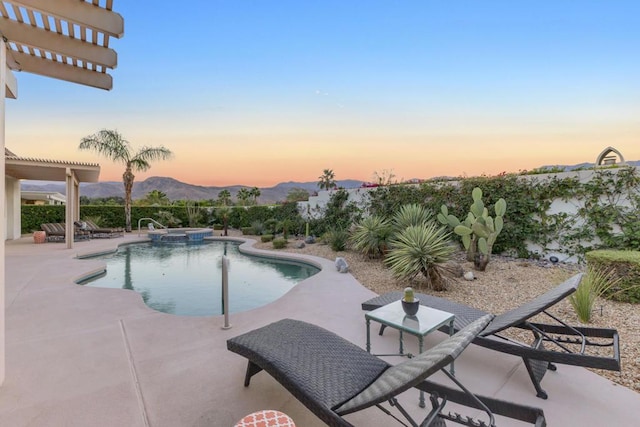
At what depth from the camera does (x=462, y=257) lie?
8.60 m

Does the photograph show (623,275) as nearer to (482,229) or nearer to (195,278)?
(482,229)

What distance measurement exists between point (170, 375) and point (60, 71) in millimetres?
3720

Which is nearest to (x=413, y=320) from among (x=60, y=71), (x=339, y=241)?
(x=60, y=71)

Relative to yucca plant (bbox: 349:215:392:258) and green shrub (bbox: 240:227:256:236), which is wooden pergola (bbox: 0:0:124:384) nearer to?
yucca plant (bbox: 349:215:392:258)

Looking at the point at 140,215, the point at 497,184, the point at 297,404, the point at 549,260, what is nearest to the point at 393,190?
the point at 497,184

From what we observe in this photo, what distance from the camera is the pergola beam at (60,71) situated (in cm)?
329

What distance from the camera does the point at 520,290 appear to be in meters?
5.80

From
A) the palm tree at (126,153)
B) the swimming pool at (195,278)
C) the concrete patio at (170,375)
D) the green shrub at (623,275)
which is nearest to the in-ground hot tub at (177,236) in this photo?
the swimming pool at (195,278)

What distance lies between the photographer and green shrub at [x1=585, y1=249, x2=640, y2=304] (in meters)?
4.71

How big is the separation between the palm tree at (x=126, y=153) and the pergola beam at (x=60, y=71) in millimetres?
16955

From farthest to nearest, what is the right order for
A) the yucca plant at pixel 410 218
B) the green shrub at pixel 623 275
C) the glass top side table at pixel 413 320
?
the yucca plant at pixel 410 218, the green shrub at pixel 623 275, the glass top side table at pixel 413 320

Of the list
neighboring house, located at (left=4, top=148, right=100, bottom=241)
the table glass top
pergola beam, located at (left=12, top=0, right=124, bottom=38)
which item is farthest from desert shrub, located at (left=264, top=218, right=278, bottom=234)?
pergola beam, located at (left=12, top=0, right=124, bottom=38)

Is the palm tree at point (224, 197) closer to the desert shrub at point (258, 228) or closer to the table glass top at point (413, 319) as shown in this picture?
the desert shrub at point (258, 228)

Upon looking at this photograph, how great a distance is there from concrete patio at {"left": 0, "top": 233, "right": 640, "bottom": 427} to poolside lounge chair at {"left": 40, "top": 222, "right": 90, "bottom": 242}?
11575mm
